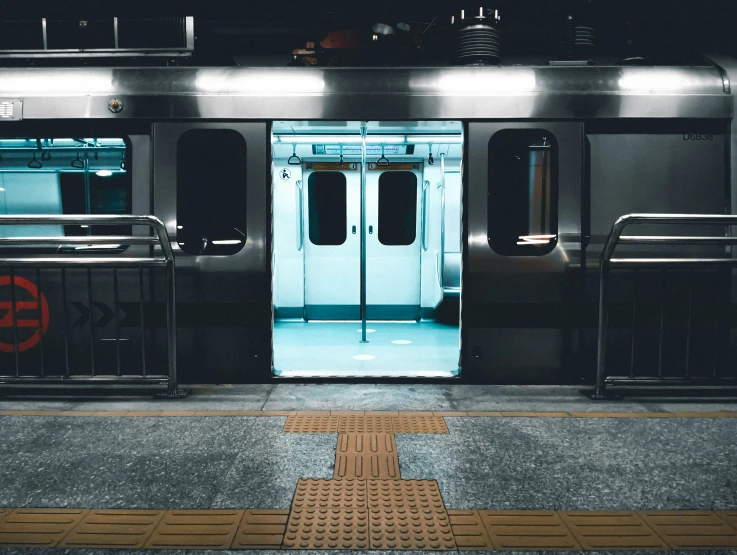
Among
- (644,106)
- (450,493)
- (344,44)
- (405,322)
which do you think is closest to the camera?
(450,493)

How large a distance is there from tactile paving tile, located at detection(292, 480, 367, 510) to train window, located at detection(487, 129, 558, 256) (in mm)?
2312

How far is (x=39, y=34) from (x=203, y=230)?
223cm

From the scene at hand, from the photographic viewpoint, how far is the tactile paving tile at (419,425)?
3139 mm

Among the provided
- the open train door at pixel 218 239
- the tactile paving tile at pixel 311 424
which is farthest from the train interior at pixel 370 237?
the tactile paving tile at pixel 311 424

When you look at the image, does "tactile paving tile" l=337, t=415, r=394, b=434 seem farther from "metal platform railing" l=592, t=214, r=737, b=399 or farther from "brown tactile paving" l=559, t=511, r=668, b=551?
"metal platform railing" l=592, t=214, r=737, b=399

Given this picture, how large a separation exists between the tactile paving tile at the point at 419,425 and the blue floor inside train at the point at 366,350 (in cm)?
87

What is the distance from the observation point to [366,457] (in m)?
2.75

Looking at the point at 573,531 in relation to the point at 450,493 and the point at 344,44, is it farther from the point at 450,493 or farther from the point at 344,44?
the point at 344,44

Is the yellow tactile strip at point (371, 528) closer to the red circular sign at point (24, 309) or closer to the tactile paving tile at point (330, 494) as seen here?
the tactile paving tile at point (330, 494)

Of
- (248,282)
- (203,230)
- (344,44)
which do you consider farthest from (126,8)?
(248,282)

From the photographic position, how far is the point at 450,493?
93.7 inches

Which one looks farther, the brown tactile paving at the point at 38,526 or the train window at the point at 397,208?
the train window at the point at 397,208

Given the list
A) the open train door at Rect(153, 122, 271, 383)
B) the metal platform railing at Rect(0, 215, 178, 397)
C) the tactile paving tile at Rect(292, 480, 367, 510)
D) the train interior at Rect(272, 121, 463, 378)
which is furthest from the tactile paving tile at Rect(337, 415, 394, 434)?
the train interior at Rect(272, 121, 463, 378)

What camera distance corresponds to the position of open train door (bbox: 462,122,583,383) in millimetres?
4078
